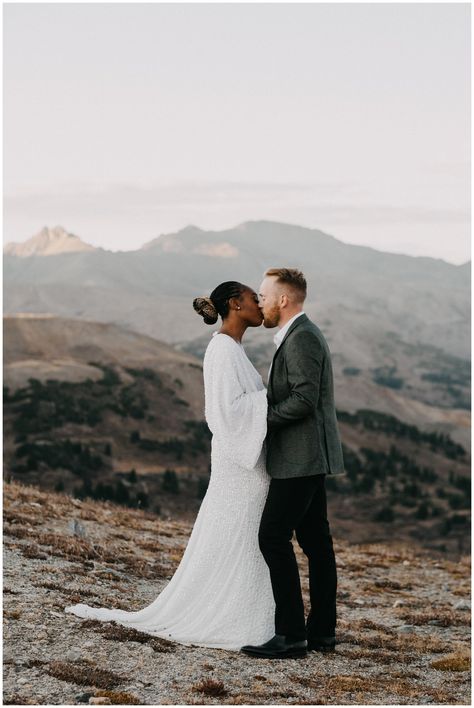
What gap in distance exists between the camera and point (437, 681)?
8148 mm

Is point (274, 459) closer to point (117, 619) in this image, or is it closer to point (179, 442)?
point (117, 619)

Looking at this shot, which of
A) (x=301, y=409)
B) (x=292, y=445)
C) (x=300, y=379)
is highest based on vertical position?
(x=300, y=379)

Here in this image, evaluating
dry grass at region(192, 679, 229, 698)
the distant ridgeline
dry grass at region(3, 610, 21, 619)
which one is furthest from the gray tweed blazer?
the distant ridgeline

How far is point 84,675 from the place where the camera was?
268 inches

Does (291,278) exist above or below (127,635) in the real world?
above

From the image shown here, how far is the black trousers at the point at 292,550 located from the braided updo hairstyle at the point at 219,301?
153cm

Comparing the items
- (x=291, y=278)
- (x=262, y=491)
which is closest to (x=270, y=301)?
(x=291, y=278)

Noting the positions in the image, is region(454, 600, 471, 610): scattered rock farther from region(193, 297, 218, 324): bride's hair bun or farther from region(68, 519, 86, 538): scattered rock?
region(193, 297, 218, 324): bride's hair bun

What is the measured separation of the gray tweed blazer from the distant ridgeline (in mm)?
42774

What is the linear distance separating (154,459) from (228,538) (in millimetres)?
57192

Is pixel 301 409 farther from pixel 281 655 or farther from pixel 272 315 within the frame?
pixel 281 655

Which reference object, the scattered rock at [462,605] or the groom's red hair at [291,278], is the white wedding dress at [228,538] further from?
the scattered rock at [462,605]

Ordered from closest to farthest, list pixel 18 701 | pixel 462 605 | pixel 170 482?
1. pixel 18 701
2. pixel 462 605
3. pixel 170 482

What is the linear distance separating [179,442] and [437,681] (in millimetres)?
61000
